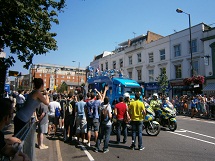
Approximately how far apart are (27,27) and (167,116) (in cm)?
797

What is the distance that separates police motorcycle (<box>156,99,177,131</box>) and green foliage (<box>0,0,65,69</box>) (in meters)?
6.39

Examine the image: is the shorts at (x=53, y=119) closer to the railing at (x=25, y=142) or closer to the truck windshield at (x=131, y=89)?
the railing at (x=25, y=142)

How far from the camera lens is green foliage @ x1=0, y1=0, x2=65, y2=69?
25.2ft

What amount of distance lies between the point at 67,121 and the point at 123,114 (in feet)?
7.94

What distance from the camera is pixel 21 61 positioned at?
30.7ft

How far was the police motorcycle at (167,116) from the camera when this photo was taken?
9.87m

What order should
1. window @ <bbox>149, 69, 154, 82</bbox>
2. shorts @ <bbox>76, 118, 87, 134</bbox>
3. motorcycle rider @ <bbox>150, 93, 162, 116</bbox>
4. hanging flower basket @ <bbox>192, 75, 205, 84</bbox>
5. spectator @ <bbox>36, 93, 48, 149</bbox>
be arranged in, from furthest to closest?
1. window @ <bbox>149, 69, 154, 82</bbox>
2. hanging flower basket @ <bbox>192, 75, 205, 84</bbox>
3. motorcycle rider @ <bbox>150, 93, 162, 116</bbox>
4. shorts @ <bbox>76, 118, 87, 134</bbox>
5. spectator @ <bbox>36, 93, 48, 149</bbox>

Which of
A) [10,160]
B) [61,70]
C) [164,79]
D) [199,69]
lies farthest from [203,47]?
[61,70]

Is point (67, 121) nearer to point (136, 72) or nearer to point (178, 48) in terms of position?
point (178, 48)

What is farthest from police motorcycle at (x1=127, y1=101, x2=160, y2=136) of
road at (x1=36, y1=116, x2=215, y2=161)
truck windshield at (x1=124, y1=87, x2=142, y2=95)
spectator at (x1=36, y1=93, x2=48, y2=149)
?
spectator at (x1=36, y1=93, x2=48, y2=149)

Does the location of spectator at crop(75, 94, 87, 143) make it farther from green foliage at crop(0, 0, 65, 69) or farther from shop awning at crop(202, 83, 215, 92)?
shop awning at crop(202, 83, 215, 92)

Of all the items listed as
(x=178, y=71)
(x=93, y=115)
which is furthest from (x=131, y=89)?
(x=178, y=71)

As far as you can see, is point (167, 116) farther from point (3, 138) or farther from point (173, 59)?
point (173, 59)

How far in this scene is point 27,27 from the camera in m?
8.53
